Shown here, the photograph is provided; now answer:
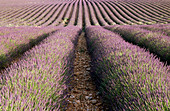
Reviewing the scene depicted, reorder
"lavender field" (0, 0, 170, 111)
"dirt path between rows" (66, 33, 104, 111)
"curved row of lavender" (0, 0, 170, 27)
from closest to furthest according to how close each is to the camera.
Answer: "lavender field" (0, 0, 170, 111) < "dirt path between rows" (66, 33, 104, 111) < "curved row of lavender" (0, 0, 170, 27)

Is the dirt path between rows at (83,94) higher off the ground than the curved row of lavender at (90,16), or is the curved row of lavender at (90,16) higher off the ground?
the curved row of lavender at (90,16)

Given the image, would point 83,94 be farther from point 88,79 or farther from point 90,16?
point 90,16

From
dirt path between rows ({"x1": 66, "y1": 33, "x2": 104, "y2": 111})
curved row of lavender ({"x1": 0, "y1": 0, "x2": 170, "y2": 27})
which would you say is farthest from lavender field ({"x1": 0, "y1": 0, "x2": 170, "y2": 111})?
curved row of lavender ({"x1": 0, "y1": 0, "x2": 170, "y2": 27})

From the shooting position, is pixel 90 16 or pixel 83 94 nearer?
pixel 83 94

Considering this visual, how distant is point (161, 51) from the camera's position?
376cm

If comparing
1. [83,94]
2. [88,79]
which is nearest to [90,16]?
[88,79]

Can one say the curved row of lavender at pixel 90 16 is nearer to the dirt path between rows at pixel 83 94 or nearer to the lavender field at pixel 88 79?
the dirt path between rows at pixel 83 94

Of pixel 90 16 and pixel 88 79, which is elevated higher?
pixel 90 16

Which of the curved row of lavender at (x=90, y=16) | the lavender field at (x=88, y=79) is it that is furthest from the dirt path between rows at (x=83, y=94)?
the curved row of lavender at (x=90, y=16)

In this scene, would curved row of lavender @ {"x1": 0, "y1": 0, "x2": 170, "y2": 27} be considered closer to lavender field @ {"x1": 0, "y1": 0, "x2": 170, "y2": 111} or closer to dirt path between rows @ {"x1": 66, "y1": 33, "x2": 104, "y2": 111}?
dirt path between rows @ {"x1": 66, "y1": 33, "x2": 104, "y2": 111}

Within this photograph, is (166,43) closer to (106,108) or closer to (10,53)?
(106,108)

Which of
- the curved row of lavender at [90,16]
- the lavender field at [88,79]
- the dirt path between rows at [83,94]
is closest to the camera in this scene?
the lavender field at [88,79]

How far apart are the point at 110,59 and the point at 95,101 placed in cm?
98

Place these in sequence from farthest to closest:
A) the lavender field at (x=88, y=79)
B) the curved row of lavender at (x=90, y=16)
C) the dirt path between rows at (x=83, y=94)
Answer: the curved row of lavender at (x=90, y=16), the dirt path between rows at (x=83, y=94), the lavender field at (x=88, y=79)
